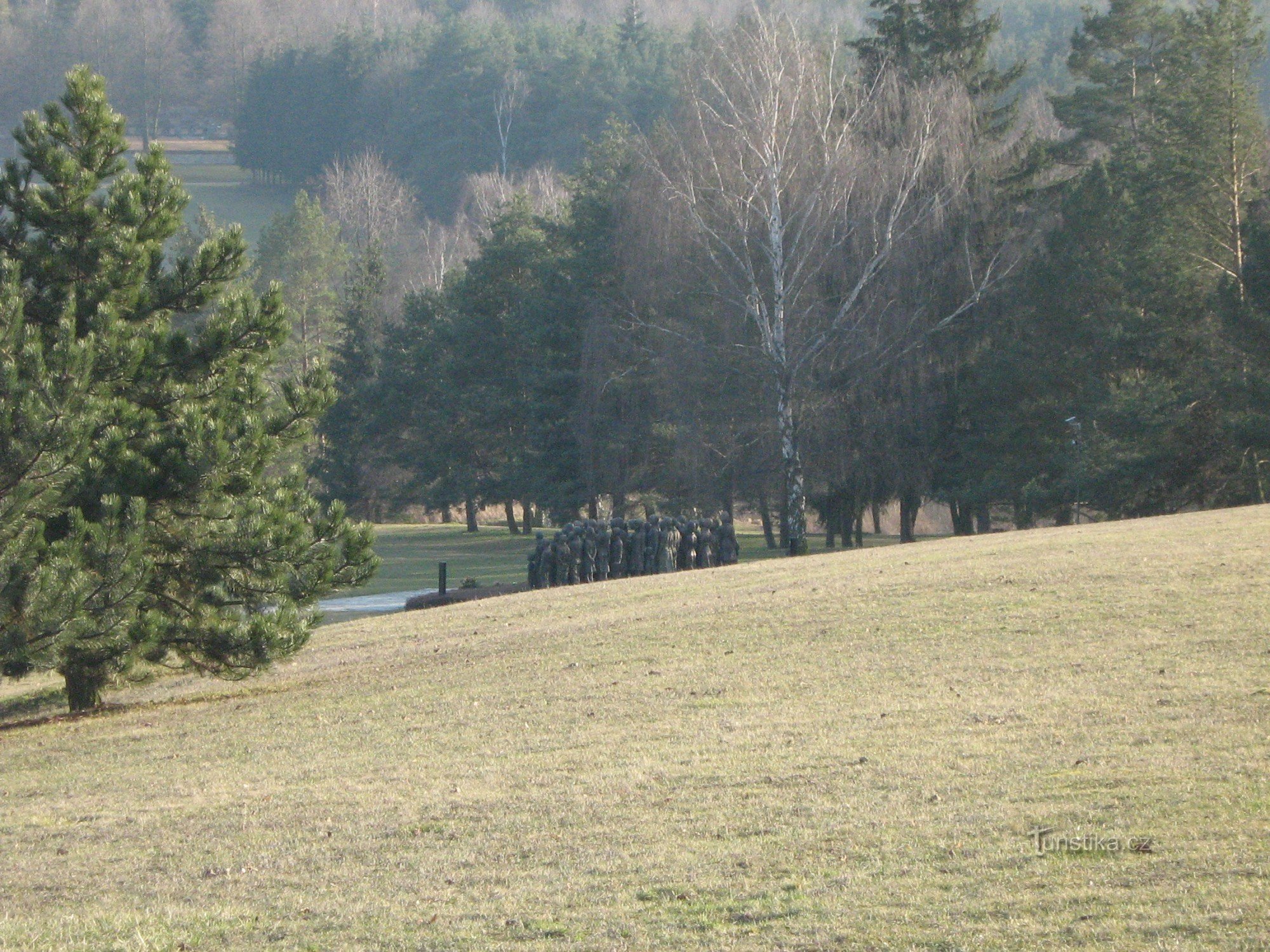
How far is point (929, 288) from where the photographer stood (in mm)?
37844

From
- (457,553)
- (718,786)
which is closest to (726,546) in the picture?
(718,786)

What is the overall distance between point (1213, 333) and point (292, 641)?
27327 mm

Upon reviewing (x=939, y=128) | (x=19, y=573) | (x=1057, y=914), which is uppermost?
(x=939, y=128)

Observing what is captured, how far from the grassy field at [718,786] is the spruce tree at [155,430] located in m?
1.10

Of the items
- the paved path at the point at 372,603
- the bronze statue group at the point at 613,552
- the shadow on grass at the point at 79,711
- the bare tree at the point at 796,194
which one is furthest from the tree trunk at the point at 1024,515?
the shadow on grass at the point at 79,711

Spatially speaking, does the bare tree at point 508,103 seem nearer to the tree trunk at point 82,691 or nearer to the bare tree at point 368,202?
the bare tree at point 368,202

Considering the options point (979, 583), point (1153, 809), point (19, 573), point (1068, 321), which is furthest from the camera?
point (1068, 321)

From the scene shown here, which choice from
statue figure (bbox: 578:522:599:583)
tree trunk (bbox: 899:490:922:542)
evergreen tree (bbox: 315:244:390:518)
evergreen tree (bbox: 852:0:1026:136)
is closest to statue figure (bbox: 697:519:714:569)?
statue figure (bbox: 578:522:599:583)

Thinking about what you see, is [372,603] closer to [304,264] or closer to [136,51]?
[304,264]

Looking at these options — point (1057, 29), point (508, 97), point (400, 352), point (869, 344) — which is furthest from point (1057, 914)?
point (1057, 29)

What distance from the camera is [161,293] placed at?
1636cm

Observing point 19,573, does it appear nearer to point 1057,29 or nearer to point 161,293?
point 161,293

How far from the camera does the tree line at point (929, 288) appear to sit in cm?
3419

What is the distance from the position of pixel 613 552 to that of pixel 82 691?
42.3 feet
